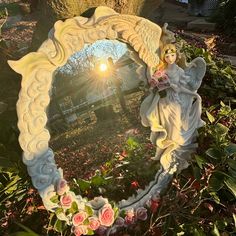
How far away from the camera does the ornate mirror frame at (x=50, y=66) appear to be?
1835 millimetres

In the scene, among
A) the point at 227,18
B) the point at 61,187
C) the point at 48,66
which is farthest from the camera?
the point at 227,18

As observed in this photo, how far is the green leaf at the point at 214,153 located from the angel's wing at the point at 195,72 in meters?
0.35

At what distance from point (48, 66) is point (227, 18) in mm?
6193

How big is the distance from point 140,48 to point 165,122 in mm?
441

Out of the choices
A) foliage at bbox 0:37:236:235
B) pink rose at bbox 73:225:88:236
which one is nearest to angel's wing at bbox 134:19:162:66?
foliage at bbox 0:37:236:235

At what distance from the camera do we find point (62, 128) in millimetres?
2041

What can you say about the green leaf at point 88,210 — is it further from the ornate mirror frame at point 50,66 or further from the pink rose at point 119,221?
the pink rose at point 119,221

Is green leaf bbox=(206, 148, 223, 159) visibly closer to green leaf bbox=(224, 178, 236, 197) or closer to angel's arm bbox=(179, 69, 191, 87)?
green leaf bbox=(224, 178, 236, 197)

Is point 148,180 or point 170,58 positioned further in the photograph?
point 148,180

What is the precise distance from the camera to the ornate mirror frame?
6.02ft

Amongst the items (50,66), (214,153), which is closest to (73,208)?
(50,66)

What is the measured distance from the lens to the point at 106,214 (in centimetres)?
206

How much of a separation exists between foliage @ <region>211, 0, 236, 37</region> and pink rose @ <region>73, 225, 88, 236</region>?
230 inches

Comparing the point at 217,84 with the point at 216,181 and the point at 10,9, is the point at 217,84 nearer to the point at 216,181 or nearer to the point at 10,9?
the point at 216,181
